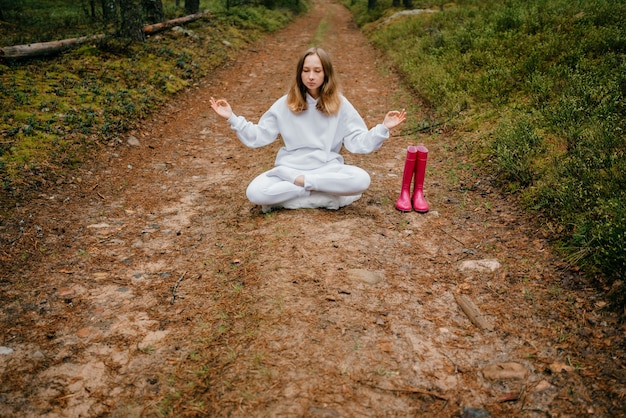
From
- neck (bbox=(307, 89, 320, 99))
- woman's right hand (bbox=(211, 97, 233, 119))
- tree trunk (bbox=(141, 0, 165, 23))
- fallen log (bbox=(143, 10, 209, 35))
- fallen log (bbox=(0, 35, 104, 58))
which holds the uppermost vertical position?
tree trunk (bbox=(141, 0, 165, 23))

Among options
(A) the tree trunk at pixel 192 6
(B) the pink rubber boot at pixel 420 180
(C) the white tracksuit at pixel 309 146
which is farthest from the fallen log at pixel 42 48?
(B) the pink rubber boot at pixel 420 180

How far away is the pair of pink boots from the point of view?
16.1ft

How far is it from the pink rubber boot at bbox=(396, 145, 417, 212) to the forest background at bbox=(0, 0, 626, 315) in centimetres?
131

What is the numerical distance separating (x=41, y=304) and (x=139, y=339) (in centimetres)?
107

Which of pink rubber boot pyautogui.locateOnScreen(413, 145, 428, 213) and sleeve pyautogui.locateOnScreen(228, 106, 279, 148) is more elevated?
sleeve pyautogui.locateOnScreen(228, 106, 279, 148)

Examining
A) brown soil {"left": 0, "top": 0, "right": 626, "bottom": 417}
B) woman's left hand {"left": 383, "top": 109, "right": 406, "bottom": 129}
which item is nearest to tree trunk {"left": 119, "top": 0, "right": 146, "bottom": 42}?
brown soil {"left": 0, "top": 0, "right": 626, "bottom": 417}

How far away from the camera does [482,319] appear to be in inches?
130

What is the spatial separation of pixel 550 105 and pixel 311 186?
4.17 meters

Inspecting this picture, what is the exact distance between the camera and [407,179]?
506cm

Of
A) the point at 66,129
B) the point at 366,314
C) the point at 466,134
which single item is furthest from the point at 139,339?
the point at 466,134

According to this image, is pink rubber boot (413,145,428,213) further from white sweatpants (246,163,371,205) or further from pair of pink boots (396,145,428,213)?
white sweatpants (246,163,371,205)

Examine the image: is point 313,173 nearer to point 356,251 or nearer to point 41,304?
point 356,251

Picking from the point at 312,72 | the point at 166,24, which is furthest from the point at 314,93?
the point at 166,24

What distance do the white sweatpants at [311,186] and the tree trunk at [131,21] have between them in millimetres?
7929
